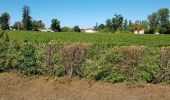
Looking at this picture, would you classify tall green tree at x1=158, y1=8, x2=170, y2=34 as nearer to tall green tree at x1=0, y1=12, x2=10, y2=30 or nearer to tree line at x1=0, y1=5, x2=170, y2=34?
tree line at x1=0, y1=5, x2=170, y2=34

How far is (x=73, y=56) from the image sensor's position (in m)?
9.23

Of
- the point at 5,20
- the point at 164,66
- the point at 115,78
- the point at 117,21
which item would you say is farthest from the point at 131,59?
the point at 5,20

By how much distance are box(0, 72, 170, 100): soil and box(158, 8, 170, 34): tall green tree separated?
97.3 meters

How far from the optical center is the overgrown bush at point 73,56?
9156 millimetres

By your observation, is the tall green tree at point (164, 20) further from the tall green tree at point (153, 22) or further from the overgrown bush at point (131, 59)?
the overgrown bush at point (131, 59)

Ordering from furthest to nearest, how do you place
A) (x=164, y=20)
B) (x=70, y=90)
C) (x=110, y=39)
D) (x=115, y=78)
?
(x=164, y=20), (x=110, y=39), (x=115, y=78), (x=70, y=90)

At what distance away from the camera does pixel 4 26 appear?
410 ft

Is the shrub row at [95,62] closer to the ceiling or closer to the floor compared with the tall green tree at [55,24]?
closer to the floor

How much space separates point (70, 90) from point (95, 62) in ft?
5.14

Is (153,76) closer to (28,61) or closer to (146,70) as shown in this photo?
(146,70)

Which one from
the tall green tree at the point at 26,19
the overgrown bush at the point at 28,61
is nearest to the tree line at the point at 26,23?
the tall green tree at the point at 26,19

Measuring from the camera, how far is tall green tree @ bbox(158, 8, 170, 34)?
103 meters

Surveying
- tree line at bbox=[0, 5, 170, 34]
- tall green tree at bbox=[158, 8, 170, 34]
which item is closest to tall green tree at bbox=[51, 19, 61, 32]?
tree line at bbox=[0, 5, 170, 34]

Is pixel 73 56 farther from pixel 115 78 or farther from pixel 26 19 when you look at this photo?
pixel 26 19
